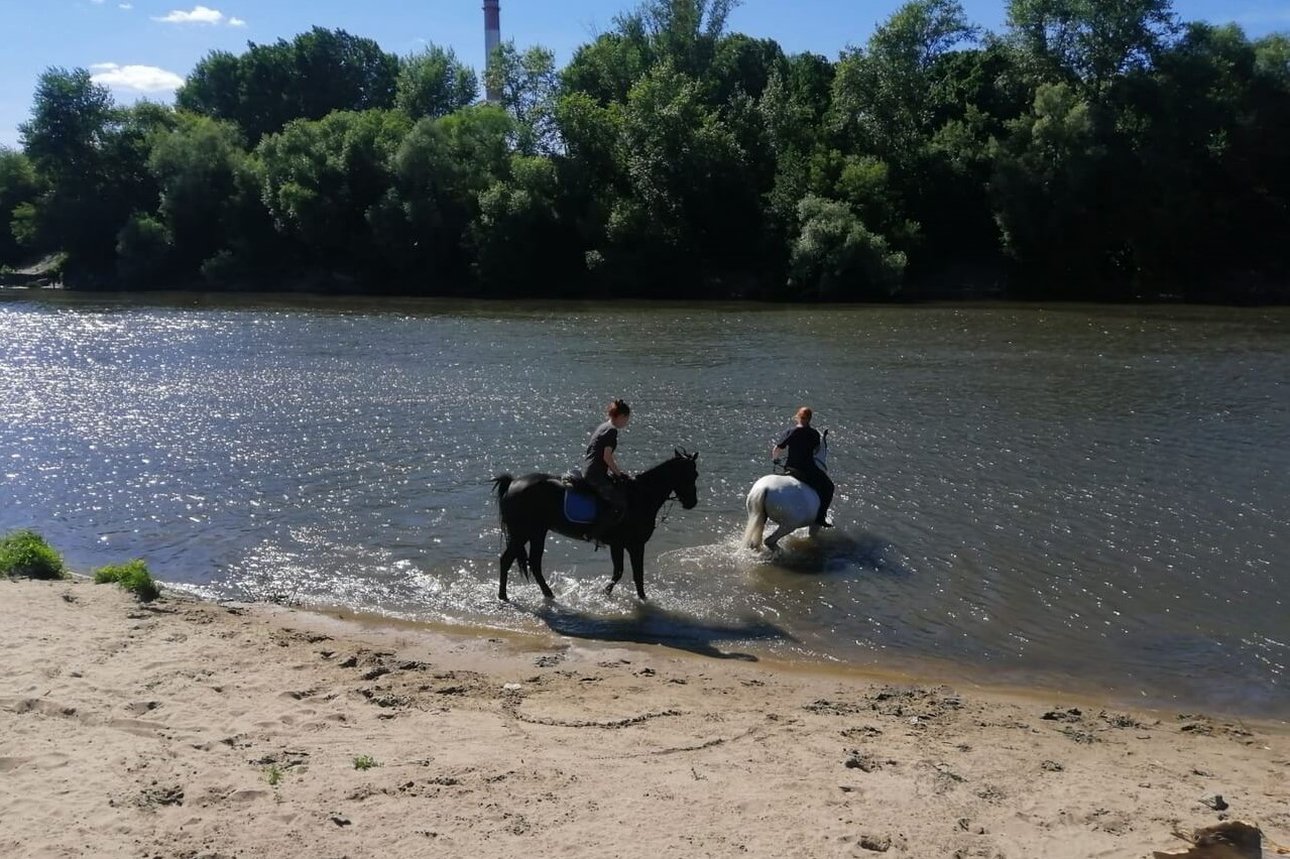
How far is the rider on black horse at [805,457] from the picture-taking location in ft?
52.4

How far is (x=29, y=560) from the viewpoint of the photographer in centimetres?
1352

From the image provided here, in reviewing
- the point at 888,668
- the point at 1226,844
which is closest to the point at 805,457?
the point at 888,668

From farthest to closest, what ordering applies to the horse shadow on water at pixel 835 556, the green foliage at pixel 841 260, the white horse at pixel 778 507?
the green foliage at pixel 841 260, the white horse at pixel 778 507, the horse shadow on water at pixel 835 556

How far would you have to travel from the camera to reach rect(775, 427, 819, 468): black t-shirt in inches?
629

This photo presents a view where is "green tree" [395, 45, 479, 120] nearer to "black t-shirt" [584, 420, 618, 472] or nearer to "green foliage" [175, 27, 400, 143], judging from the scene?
"green foliage" [175, 27, 400, 143]

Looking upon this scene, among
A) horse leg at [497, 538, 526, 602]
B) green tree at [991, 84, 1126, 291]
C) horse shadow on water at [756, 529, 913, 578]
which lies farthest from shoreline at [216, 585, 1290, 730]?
green tree at [991, 84, 1126, 291]

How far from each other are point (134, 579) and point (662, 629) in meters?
6.23

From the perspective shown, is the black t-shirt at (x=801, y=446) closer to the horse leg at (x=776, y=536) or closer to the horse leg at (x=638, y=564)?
the horse leg at (x=776, y=536)

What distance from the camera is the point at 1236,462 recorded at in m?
19.9

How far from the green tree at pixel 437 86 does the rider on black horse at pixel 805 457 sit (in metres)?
75.7

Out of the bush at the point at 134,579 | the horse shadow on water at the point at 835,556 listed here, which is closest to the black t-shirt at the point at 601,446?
the horse shadow on water at the point at 835,556

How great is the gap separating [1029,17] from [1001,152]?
8.09 m

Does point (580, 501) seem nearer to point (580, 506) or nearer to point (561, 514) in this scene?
point (580, 506)

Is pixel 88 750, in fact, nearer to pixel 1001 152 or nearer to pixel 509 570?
pixel 509 570
